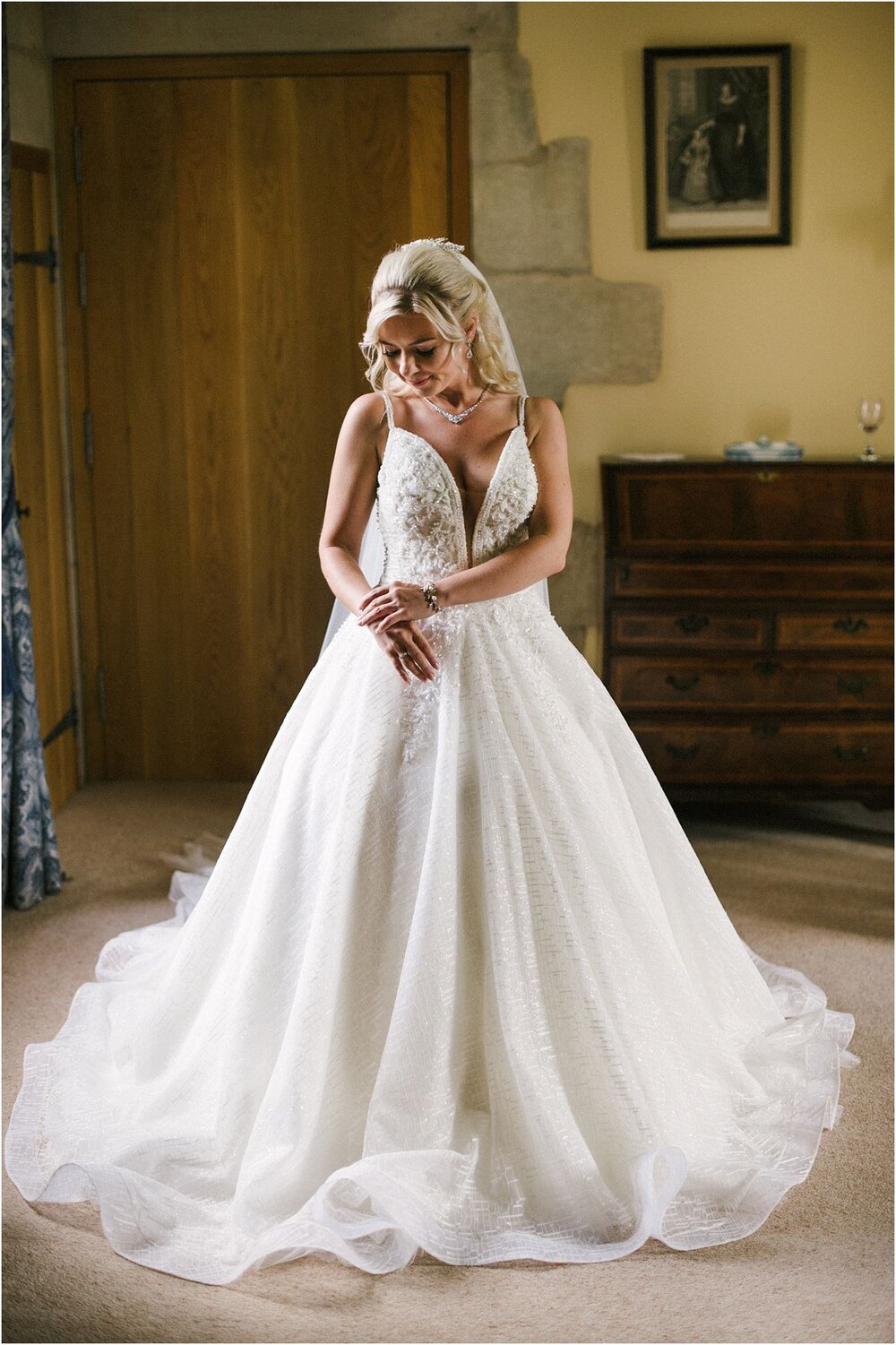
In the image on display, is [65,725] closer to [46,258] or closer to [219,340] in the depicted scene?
[219,340]

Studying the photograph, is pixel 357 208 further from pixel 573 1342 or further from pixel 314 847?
pixel 573 1342

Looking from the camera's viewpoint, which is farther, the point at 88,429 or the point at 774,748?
the point at 88,429

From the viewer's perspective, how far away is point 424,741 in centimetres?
230

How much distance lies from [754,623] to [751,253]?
4.16 ft

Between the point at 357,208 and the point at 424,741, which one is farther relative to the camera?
the point at 357,208

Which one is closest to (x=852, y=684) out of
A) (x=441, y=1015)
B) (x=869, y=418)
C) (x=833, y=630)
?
(x=833, y=630)

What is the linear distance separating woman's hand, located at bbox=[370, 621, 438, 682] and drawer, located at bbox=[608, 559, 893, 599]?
1.75 m

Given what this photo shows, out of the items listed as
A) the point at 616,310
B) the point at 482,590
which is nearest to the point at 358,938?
A: the point at 482,590

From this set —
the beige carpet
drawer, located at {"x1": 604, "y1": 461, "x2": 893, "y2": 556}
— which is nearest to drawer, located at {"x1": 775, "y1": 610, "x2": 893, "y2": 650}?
drawer, located at {"x1": 604, "y1": 461, "x2": 893, "y2": 556}

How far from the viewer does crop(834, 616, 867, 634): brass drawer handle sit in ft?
13.0

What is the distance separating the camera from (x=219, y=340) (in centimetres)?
441

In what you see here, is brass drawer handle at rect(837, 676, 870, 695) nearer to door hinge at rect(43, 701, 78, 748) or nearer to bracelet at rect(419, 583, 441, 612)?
bracelet at rect(419, 583, 441, 612)

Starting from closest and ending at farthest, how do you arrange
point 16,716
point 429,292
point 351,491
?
point 429,292 → point 351,491 → point 16,716

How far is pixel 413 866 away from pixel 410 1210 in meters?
0.54
